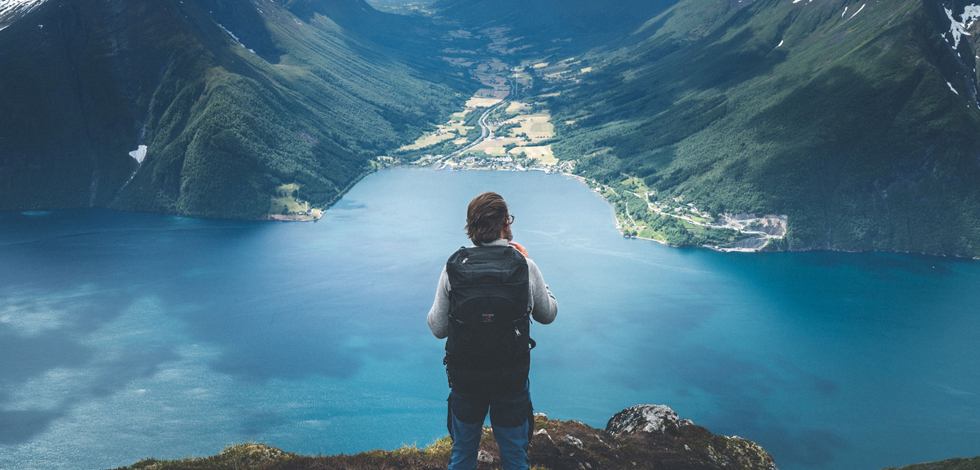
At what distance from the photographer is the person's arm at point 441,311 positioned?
4531 mm

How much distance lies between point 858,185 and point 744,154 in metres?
15.9

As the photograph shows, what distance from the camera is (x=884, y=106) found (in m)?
78.1

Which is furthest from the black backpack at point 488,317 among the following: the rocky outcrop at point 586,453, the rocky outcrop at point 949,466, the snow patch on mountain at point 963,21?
the snow patch on mountain at point 963,21

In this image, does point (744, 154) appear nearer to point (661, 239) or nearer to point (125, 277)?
point (661, 239)

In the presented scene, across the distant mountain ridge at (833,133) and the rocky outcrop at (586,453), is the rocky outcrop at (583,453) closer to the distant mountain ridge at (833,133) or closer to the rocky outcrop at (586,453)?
the rocky outcrop at (586,453)

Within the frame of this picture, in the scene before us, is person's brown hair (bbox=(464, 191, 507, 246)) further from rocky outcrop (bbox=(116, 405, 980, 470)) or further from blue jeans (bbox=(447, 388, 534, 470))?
rocky outcrop (bbox=(116, 405, 980, 470))

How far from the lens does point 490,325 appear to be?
176 inches

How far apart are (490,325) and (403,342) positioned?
149 feet

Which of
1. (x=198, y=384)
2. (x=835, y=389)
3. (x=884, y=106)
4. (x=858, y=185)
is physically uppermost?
(x=884, y=106)

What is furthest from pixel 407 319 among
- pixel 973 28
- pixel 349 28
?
pixel 349 28

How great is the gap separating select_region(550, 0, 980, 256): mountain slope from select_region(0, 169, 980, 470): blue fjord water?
6274mm

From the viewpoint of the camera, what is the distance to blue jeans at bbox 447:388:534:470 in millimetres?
4840

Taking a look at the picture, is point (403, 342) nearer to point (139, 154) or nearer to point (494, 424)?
point (494, 424)

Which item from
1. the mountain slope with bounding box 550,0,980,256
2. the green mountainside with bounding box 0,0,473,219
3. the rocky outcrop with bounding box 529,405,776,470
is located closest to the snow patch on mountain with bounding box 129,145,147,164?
the green mountainside with bounding box 0,0,473,219
